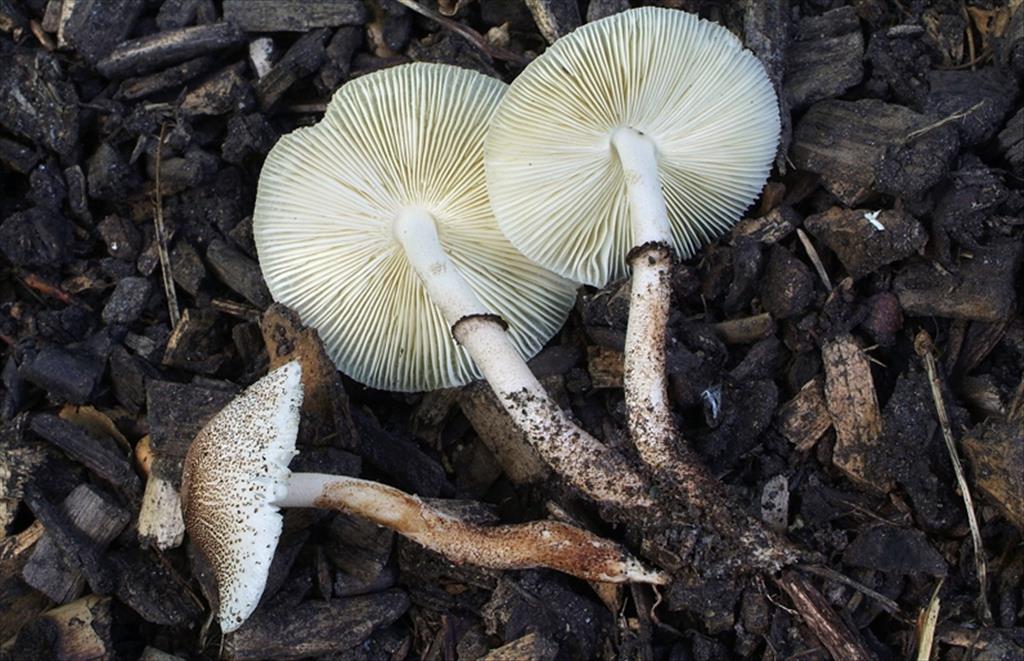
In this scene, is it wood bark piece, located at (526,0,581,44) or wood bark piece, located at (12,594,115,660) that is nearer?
wood bark piece, located at (12,594,115,660)

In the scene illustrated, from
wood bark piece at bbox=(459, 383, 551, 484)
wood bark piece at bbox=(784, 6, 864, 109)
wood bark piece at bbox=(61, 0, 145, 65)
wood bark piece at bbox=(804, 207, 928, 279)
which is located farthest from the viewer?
wood bark piece at bbox=(61, 0, 145, 65)

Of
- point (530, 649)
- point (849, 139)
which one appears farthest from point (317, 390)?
point (849, 139)

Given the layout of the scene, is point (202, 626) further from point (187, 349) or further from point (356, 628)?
point (187, 349)

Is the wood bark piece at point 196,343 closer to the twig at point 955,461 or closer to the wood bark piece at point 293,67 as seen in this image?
the wood bark piece at point 293,67

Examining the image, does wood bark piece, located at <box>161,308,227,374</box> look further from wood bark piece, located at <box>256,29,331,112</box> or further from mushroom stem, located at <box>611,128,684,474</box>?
mushroom stem, located at <box>611,128,684,474</box>

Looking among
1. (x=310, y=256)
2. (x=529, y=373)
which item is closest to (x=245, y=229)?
(x=310, y=256)

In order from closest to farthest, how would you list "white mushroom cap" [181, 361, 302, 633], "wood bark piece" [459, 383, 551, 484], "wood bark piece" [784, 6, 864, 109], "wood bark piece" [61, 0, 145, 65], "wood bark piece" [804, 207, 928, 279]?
"white mushroom cap" [181, 361, 302, 633] → "wood bark piece" [804, 207, 928, 279] → "wood bark piece" [459, 383, 551, 484] → "wood bark piece" [784, 6, 864, 109] → "wood bark piece" [61, 0, 145, 65]

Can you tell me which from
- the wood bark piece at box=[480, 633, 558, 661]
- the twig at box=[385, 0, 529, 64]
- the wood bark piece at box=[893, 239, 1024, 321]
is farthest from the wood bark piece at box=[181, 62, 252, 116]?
the wood bark piece at box=[893, 239, 1024, 321]
